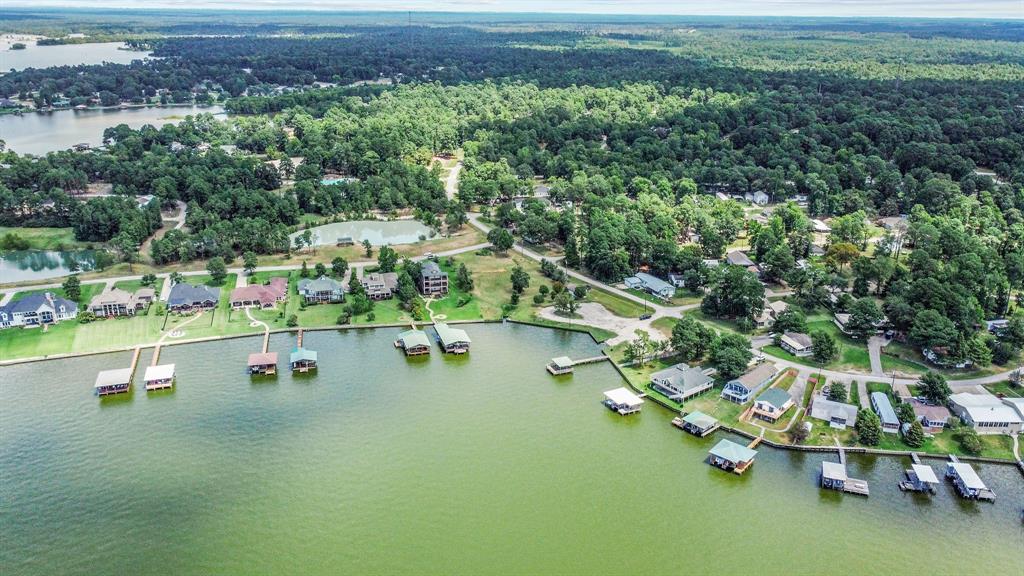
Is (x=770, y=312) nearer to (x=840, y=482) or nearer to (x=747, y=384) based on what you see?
(x=747, y=384)

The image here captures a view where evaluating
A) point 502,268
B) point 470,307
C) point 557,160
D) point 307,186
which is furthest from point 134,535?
point 557,160

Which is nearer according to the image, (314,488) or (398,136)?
(314,488)

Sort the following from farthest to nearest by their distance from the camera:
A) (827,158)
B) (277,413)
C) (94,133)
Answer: (94,133), (827,158), (277,413)

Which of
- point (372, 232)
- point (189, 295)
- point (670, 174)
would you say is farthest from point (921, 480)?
point (670, 174)

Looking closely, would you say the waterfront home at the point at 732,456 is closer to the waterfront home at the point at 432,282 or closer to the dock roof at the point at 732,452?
the dock roof at the point at 732,452

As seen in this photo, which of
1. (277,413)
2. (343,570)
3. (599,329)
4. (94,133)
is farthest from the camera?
(94,133)

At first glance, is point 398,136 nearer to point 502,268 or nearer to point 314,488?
point 502,268

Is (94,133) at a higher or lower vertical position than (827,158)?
lower
